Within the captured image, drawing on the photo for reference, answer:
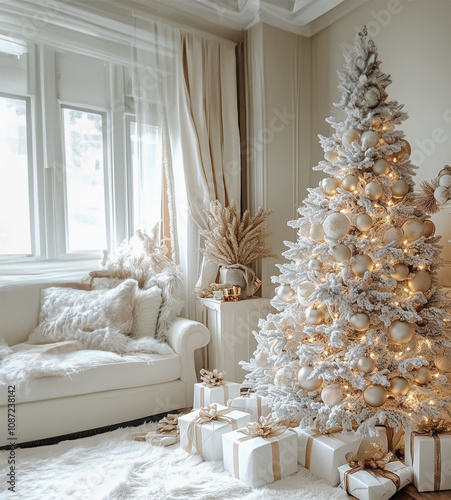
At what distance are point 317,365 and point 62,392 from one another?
1.27m

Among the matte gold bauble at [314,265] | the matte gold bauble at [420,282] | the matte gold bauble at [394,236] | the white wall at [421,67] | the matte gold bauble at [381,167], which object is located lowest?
the matte gold bauble at [420,282]

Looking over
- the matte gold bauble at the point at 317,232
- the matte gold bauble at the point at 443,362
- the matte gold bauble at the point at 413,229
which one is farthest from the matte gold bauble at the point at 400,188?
the matte gold bauble at the point at 443,362

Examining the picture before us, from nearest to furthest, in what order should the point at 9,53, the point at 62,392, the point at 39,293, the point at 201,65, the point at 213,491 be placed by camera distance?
the point at 213,491, the point at 62,392, the point at 39,293, the point at 9,53, the point at 201,65

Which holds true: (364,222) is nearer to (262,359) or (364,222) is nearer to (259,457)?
(262,359)

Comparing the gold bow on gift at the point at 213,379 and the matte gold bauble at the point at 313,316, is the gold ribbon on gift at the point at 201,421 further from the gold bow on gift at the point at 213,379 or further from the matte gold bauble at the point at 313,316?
the matte gold bauble at the point at 313,316

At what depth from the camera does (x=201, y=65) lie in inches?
123

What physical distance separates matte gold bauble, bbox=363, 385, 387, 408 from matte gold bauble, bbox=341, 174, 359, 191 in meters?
0.87

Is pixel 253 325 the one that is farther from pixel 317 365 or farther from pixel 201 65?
pixel 201 65

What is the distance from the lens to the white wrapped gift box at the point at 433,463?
5.44 ft

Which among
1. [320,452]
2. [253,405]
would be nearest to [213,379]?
[253,405]

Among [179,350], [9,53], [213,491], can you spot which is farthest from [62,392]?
[9,53]

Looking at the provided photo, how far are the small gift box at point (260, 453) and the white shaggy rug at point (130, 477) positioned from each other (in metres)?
0.03

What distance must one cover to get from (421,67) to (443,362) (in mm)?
1756

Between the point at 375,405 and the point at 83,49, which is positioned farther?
the point at 83,49
